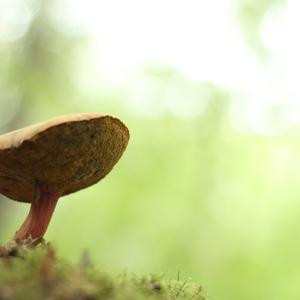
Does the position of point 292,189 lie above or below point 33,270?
above

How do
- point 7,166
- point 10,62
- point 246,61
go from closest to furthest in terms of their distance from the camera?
1. point 7,166
2. point 10,62
3. point 246,61

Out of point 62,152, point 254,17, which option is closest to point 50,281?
point 62,152

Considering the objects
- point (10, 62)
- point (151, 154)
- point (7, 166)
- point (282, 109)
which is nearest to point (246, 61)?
point (282, 109)

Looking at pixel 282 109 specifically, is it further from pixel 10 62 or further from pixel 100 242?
pixel 10 62

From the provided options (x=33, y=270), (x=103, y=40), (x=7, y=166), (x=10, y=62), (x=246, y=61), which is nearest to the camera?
(x=33, y=270)

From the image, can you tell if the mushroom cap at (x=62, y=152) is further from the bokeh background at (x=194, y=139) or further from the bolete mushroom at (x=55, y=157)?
the bokeh background at (x=194, y=139)
